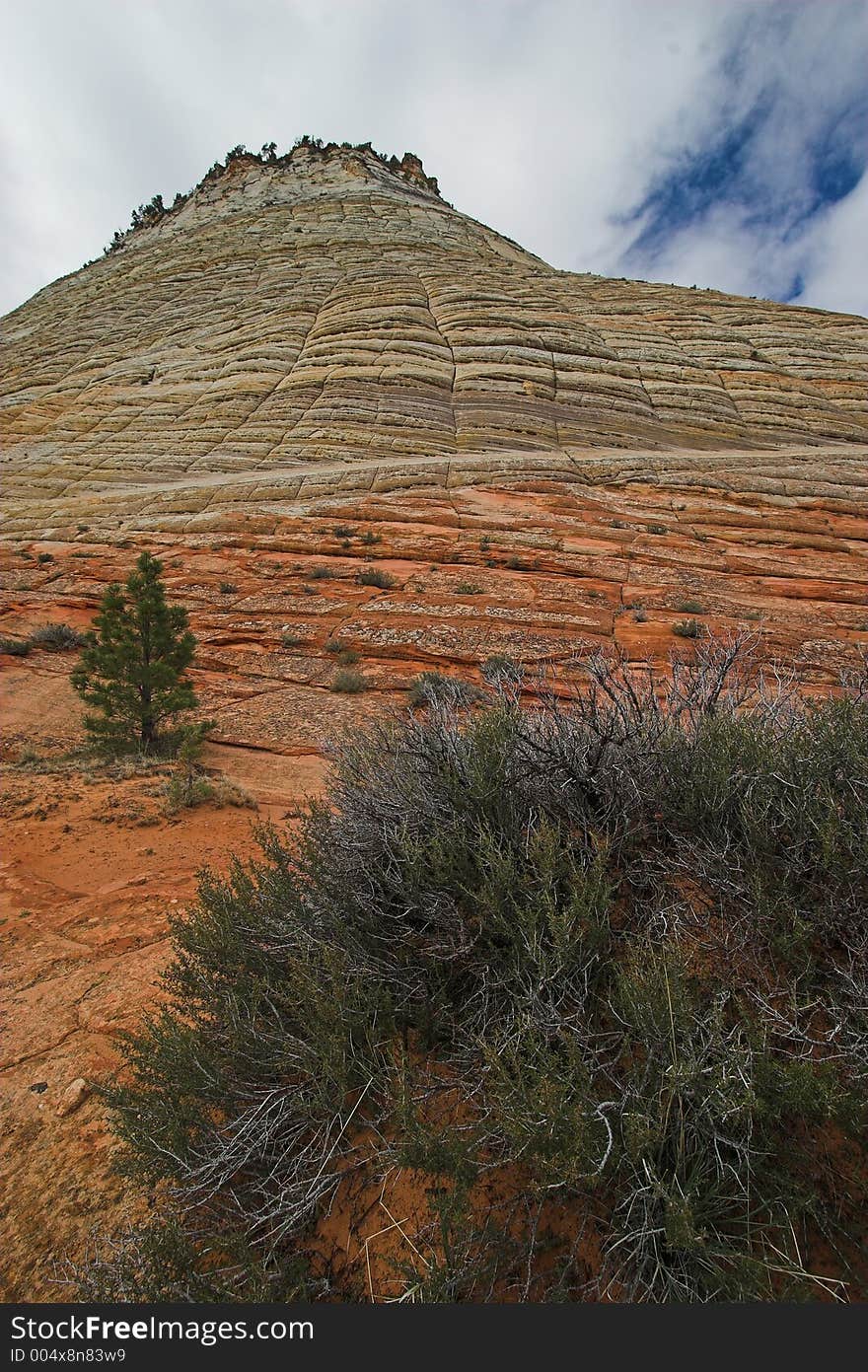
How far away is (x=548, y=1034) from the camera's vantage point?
1.70 meters

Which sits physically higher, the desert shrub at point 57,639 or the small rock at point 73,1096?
the desert shrub at point 57,639

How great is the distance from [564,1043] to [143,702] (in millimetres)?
7335

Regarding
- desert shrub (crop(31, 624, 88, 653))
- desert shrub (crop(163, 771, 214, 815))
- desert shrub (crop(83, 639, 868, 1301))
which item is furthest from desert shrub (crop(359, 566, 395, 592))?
desert shrub (crop(83, 639, 868, 1301))

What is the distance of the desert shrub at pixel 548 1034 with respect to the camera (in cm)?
144

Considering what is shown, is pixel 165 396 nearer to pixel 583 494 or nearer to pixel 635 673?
pixel 583 494

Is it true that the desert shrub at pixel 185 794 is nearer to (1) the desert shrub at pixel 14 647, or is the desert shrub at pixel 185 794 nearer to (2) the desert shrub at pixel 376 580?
(1) the desert shrub at pixel 14 647

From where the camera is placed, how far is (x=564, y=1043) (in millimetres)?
1773

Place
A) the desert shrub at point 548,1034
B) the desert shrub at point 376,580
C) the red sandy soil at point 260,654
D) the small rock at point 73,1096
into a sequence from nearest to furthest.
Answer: the desert shrub at point 548,1034 < the small rock at point 73,1096 < the red sandy soil at point 260,654 < the desert shrub at point 376,580

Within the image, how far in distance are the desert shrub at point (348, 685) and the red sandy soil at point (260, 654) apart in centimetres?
14

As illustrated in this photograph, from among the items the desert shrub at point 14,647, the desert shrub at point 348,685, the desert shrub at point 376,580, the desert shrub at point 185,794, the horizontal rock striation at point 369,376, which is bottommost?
the desert shrub at point 185,794

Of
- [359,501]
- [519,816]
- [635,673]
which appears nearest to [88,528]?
[359,501]

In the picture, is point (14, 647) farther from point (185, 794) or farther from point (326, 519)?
point (326, 519)

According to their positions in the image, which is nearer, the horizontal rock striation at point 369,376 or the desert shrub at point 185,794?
the desert shrub at point 185,794

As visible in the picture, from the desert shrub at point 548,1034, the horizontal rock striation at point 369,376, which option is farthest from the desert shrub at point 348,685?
the horizontal rock striation at point 369,376
